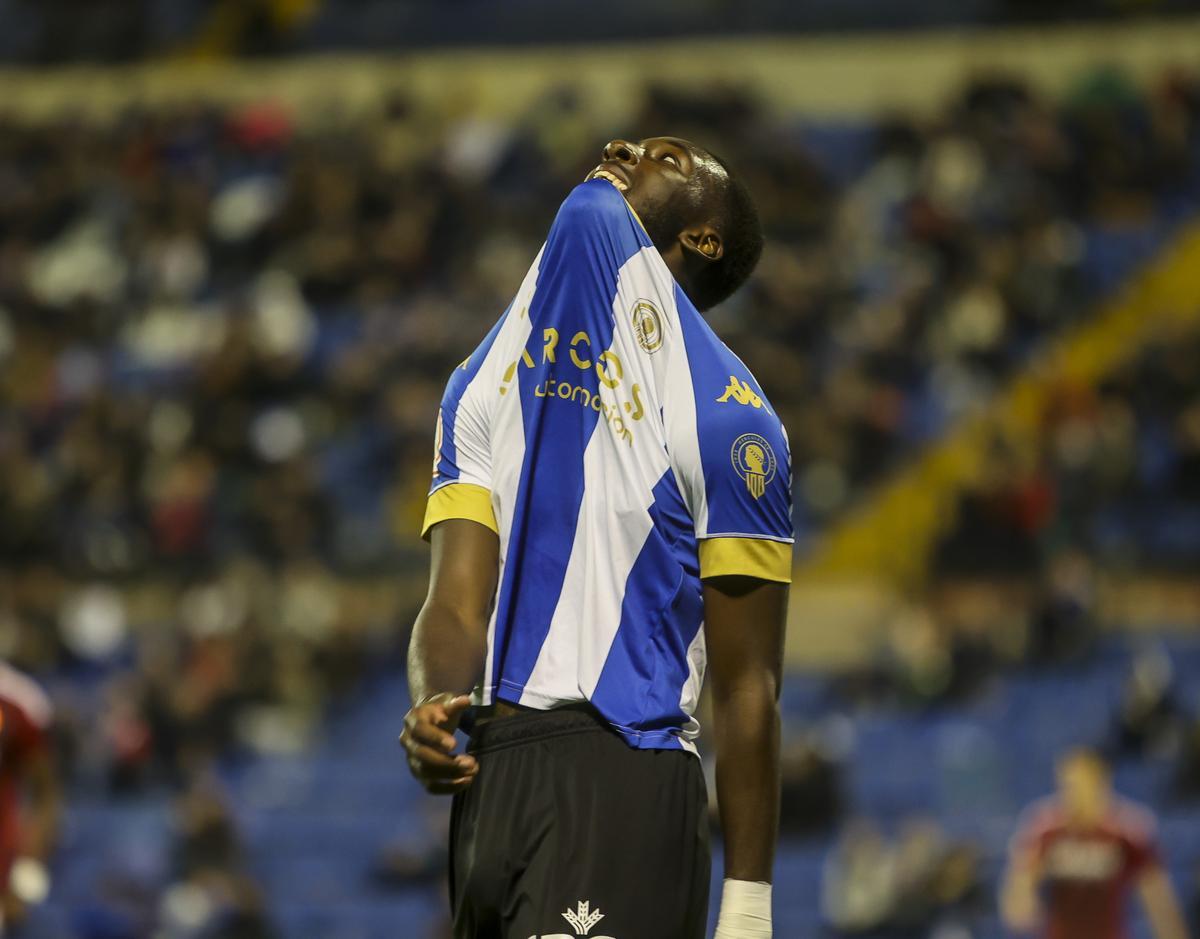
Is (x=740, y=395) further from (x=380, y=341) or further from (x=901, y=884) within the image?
(x=380, y=341)

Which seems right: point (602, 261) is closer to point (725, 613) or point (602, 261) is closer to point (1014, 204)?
point (725, 613)

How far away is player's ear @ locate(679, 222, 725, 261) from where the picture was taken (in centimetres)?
297

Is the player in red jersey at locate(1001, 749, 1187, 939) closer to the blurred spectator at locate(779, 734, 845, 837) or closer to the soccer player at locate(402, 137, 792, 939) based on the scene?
the blurred spectator at locate(779, 734, 845, 837)

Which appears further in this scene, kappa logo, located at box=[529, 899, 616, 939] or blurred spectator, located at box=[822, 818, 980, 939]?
blurred spectator, located at box=[822, 818, 980, 939]

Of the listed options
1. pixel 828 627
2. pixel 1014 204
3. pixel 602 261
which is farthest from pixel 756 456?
pixel 1014 204

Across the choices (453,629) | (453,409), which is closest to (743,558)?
(453,629)

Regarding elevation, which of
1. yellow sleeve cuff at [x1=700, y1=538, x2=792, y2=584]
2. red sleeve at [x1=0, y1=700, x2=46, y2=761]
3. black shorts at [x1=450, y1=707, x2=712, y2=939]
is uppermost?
yellow sleeve cuff at [x1=700, y1=538, x2=792, y2=584]

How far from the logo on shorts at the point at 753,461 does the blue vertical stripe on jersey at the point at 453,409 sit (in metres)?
0.44

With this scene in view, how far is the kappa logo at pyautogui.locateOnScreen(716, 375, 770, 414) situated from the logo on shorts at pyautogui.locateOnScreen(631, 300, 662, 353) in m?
0.13

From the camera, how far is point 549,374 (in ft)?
9.02

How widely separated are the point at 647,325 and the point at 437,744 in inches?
29.1

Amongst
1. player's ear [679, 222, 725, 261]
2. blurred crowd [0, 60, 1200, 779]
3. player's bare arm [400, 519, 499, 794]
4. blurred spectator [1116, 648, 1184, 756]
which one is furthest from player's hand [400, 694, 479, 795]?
blurred crowd [0, 60, 1200, 779]

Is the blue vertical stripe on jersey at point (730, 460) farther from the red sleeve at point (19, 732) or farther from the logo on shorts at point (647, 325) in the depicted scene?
the red sleeve at point (19, 732)

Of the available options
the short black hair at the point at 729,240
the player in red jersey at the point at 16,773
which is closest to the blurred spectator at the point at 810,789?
the player in red jersey at the point at 16,773
